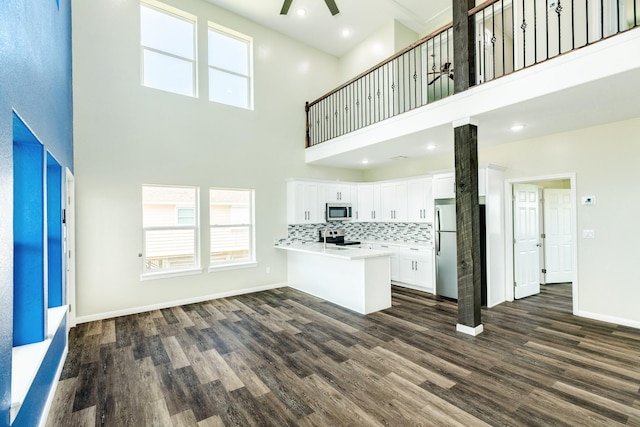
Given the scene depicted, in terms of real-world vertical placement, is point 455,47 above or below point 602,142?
above

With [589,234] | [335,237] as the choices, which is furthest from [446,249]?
[335,237]

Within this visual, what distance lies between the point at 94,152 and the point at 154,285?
7.52 ft

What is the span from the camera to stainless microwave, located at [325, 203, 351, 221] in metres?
6.72

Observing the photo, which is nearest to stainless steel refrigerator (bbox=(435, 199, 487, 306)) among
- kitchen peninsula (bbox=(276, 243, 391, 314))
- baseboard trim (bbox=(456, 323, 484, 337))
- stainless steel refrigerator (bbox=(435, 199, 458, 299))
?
stainless steel refrigerator (bbox=(435, 199, 458, 299))

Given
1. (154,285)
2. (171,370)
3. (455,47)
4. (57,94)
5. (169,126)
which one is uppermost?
(455,47)

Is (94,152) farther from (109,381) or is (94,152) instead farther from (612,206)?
(612,206)

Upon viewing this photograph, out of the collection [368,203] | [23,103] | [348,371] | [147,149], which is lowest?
[348,371]

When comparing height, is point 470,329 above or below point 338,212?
below

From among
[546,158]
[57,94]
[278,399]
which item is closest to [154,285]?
[57,94]

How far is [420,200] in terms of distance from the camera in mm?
6062

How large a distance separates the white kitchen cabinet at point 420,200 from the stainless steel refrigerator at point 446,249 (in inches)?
13.2

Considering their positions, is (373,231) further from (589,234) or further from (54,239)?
(54,239)

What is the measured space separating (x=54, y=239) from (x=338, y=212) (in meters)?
4.97

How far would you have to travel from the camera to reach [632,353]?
319cm
